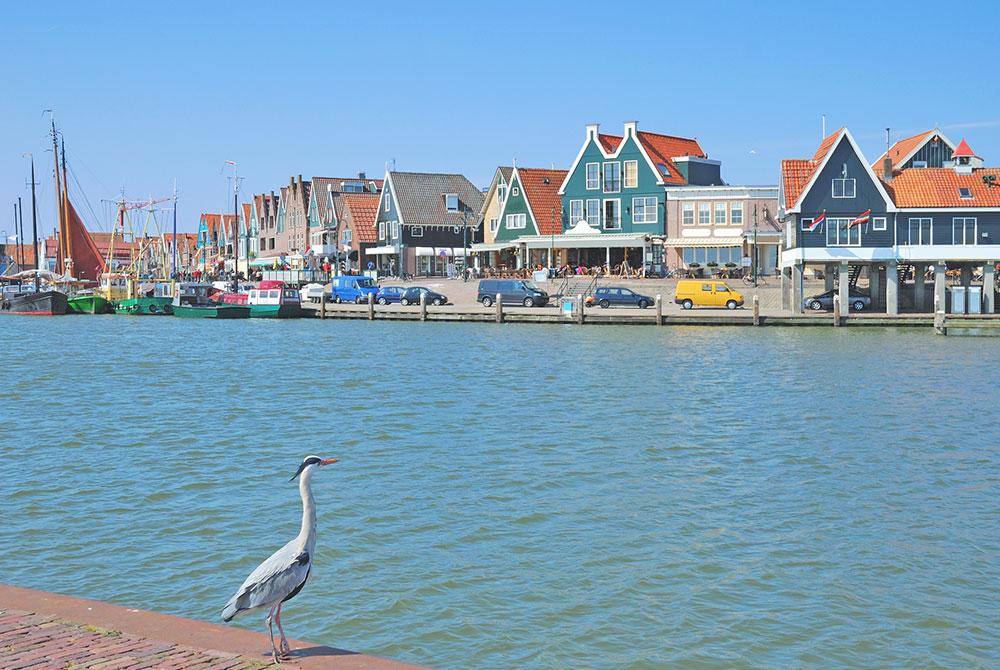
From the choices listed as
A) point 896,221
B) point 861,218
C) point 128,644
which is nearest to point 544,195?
point 896,221

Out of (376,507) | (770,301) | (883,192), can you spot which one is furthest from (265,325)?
(376,507)

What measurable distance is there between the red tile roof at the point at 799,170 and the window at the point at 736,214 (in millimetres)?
12159

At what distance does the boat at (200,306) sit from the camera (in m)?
76.1

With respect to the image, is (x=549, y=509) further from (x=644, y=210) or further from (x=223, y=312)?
(x=644, y=210)

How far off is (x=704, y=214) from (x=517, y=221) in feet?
55.3

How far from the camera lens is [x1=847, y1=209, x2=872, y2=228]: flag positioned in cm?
5849

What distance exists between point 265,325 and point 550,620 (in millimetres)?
59236

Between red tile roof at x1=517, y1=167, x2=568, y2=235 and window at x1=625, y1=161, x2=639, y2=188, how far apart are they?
300 inches

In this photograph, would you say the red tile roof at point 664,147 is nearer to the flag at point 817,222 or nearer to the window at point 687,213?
the window at point 687,213

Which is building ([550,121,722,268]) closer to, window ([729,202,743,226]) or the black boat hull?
window ([729,202,743,226])

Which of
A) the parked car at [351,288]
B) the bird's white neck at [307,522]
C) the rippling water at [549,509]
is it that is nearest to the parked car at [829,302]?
the rippling water at [549,509]

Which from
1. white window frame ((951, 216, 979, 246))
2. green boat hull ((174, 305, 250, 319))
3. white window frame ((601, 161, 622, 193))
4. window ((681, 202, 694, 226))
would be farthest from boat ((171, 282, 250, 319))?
white window frame ((951, 216, 979, 246))

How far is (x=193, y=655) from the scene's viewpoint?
29.9 ft

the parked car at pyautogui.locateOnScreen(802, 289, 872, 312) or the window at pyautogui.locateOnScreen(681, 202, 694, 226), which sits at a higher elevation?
the window at pyautogui.locateOnScreen(681, 202, 694, 226)
